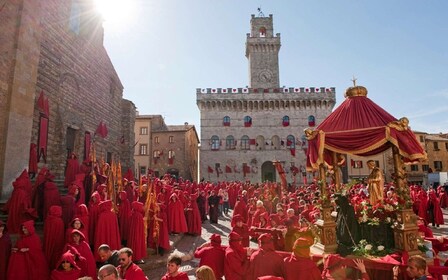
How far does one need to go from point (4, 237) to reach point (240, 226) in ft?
15.4

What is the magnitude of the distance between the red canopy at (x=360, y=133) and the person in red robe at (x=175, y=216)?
17.6ft

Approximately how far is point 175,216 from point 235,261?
5.92 meters

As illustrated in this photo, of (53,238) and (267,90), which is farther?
(267,90)

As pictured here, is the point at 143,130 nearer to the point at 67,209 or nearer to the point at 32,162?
the point at 32,162

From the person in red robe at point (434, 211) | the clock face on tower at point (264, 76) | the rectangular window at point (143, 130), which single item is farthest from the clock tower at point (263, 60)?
the person in red robe at point (434, 211)

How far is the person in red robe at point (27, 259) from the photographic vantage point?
480 centimetres

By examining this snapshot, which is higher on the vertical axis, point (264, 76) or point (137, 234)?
point (264, 76)

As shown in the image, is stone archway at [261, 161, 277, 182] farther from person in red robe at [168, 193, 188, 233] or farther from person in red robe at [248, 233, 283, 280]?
person in red robe at [248, 233, 283, 280]

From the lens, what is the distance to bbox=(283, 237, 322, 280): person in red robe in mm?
4016

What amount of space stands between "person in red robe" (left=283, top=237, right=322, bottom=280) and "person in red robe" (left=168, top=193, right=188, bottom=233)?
6.94m

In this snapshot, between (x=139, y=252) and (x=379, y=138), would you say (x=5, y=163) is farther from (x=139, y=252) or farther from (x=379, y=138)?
(x=379, y=138)

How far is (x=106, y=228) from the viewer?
661 cm

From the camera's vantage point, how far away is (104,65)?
773 inches

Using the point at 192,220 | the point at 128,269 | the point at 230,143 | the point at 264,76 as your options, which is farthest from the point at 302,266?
the point at 264,76
